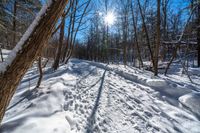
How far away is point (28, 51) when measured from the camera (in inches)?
52.1

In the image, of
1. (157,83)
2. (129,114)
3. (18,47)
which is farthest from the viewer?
(157,83)

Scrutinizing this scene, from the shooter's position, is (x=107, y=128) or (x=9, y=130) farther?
(x=107, y=128)

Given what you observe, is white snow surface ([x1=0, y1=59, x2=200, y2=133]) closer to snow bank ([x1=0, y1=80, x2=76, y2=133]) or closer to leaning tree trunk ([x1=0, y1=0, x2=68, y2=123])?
snow bank ([x1=0, y1=80, x2=76, y2=133])

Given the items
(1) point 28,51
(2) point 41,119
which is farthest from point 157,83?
(1) point 28,51

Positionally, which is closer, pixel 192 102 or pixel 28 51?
pixel 28 51

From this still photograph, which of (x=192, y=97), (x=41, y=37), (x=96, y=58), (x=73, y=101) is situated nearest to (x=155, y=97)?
(x=192, y=97)

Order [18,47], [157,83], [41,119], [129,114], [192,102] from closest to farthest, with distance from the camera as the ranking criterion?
[18,47]
[41,119]
[129,114]
[192,102]
[157,83]

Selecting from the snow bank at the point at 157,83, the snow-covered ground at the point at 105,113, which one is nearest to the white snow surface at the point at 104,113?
the snow-covered ground at the point at 105,113

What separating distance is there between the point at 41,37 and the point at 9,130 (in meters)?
1.51

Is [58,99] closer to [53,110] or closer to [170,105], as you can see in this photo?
[53,110]

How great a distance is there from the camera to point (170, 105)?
3094 millimetres

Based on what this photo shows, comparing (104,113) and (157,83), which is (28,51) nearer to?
(104,113)

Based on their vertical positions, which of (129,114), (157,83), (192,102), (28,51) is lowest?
(129,114)

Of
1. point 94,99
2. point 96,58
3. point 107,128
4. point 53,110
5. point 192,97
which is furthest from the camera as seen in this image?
point 96,58
